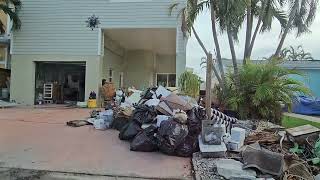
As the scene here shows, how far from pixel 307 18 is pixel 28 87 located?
13808 mm

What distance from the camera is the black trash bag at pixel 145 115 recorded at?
841cm

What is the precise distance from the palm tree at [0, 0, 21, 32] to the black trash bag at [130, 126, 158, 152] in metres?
12.5

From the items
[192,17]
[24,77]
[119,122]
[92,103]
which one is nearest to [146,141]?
[119,122]

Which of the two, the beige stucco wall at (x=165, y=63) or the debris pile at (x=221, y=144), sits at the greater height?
the beige stucco wall at (x=165, y=63)

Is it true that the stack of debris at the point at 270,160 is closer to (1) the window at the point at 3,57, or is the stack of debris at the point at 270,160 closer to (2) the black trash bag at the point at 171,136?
(2) the black trash bag at the point at 171,136

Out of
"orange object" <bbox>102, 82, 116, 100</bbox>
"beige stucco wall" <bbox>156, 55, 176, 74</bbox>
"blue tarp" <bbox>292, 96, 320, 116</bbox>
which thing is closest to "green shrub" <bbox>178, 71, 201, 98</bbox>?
"orange object" <bbox>102, 82, 116, 100</bbox>

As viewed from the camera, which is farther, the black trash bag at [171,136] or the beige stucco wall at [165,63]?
the beige stucco wall at [165,63]

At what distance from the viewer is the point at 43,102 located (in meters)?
19.1

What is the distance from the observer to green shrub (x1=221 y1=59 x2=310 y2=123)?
10820mm

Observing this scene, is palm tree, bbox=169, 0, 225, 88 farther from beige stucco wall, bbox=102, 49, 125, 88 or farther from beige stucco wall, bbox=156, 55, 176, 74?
beige stucco wall, bbox=156, 55, 176, 74

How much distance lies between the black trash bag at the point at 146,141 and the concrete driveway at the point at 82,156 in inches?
6.8

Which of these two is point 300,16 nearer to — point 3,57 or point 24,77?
point 24,77

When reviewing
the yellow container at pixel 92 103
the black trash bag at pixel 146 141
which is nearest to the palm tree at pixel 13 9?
the yellow container at pixel 92 103

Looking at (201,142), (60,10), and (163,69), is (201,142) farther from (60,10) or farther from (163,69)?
(163,69)
